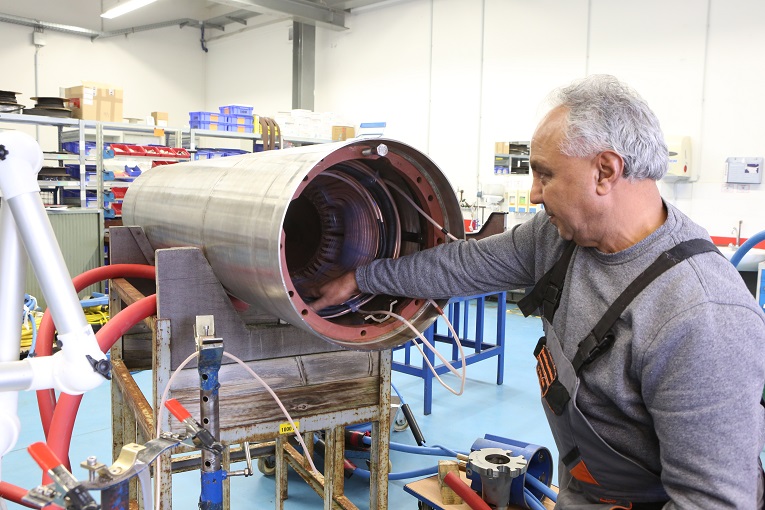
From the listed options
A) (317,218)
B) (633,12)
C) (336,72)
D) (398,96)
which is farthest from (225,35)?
(317,218)

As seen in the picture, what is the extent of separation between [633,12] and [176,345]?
18.7 ft

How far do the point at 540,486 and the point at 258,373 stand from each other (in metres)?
1.06

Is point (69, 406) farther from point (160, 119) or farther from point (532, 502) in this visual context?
point (160, 119)

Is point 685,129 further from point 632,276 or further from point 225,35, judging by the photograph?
point 225,35

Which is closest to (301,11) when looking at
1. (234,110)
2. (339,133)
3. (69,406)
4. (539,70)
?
(339,133)

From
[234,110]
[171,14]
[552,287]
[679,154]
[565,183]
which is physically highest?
[171,14]

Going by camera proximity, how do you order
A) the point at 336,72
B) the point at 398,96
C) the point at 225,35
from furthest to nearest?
the point at 225,35, the point at 336,72, the point at 398,96

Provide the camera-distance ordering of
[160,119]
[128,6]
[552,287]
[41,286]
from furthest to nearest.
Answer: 1. [128,6]
2. [160,119]
3. [552,287]
4. [41,286]

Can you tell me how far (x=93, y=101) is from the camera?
548 cm

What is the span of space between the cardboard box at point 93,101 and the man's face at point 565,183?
5.23 metres

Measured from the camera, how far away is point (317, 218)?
5.42 feet

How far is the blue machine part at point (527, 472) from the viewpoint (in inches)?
73.4

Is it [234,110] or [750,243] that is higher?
[234,110]

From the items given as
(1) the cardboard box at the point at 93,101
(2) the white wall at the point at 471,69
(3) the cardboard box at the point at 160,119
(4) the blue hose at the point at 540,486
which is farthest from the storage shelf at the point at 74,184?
(4) the blue hose at the point at 540,486
